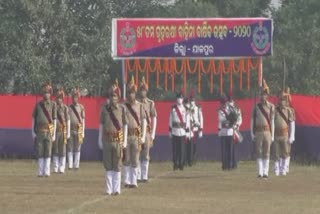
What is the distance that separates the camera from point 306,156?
1598 inches

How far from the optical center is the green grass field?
22.0m

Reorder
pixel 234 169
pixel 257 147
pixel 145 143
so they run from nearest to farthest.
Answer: pixel 145 143 < pixel 257 147 < pixel 234 169

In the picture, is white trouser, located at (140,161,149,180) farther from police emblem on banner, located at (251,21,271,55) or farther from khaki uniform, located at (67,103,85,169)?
police emblem on banner, located at (251,21,271,55)

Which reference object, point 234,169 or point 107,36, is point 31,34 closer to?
point 107,36

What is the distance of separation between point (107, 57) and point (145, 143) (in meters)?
26.2

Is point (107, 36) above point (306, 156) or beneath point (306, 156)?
above

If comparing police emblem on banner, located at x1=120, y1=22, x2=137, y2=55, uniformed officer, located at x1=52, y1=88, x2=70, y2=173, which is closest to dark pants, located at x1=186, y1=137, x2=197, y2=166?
police emblem on banner, located at x1=120, y1=22, x2=137, y2=55

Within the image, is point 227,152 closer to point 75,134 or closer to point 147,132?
point 75,134

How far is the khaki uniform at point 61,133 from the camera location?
34.7 meters

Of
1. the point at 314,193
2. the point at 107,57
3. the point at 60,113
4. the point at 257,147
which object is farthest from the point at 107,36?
the point at 314,193

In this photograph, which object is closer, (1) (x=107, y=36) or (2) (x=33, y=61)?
(2) (x=33, y=61)

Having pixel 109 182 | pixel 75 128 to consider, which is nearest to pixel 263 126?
pixel 75 128

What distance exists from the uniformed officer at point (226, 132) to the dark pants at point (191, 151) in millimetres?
2314

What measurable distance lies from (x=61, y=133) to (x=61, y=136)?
0.09 m
